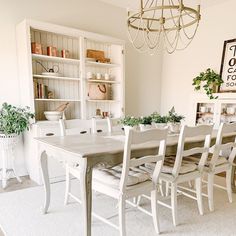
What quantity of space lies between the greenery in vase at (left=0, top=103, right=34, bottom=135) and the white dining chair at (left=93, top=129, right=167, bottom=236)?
1314 mm

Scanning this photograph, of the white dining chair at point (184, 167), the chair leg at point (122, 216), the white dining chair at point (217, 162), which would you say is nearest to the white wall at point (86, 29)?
the chair leg at point (122, 216)

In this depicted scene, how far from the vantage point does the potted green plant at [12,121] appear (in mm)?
2635

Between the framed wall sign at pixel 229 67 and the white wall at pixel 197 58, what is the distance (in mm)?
99

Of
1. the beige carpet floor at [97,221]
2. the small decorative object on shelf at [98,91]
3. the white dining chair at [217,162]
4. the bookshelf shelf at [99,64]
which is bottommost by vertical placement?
the beige carpet floor at [97,221]

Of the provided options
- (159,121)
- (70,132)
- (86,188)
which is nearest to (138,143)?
(86,188)

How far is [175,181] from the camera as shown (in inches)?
74.6

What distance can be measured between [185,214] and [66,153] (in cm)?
135

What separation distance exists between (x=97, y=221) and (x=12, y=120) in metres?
1.58

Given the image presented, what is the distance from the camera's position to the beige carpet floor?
1835 mm

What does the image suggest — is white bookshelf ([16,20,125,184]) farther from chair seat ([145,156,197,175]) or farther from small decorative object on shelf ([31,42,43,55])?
chair seat ([145,156,197,175])

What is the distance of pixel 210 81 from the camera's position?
3654 millimetres

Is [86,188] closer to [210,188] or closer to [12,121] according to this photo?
[210,188]

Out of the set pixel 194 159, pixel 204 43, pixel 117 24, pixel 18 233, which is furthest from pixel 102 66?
pixel 18 233

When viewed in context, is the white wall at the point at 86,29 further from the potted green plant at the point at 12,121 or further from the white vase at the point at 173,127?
the white vase at the point at 173,127
